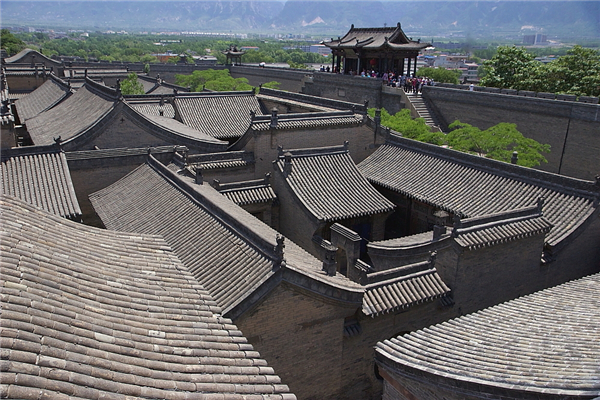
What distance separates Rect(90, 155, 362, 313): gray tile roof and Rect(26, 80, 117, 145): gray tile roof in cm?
653

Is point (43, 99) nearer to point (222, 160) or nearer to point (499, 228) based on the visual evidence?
point (222, 160)

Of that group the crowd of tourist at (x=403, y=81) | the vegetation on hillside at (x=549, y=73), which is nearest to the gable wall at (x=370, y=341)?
the vegetation on hillside at (x=549, y=73)

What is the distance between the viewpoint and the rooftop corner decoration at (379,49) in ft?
150

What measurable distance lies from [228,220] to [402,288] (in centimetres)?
509

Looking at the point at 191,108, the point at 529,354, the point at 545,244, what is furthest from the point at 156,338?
the point at 191,108

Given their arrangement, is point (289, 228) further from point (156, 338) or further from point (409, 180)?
point (156, 338)

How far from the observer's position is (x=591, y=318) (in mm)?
9555

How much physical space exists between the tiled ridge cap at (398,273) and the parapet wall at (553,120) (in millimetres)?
22494

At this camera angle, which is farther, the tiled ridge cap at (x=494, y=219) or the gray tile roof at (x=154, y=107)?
the gray tile roof at (x=154, y=107)

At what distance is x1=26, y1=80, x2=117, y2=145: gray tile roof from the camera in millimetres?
23859

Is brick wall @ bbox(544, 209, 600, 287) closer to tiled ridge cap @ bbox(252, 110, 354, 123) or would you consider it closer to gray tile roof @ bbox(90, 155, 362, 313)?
gray tile roof @ bbox(90, 155, 362, 313)

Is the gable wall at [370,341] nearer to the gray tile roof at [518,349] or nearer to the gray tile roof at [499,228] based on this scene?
the gray tile roof at [499,228]

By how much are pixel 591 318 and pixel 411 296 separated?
185 inches

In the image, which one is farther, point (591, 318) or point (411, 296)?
point (411, 296)
